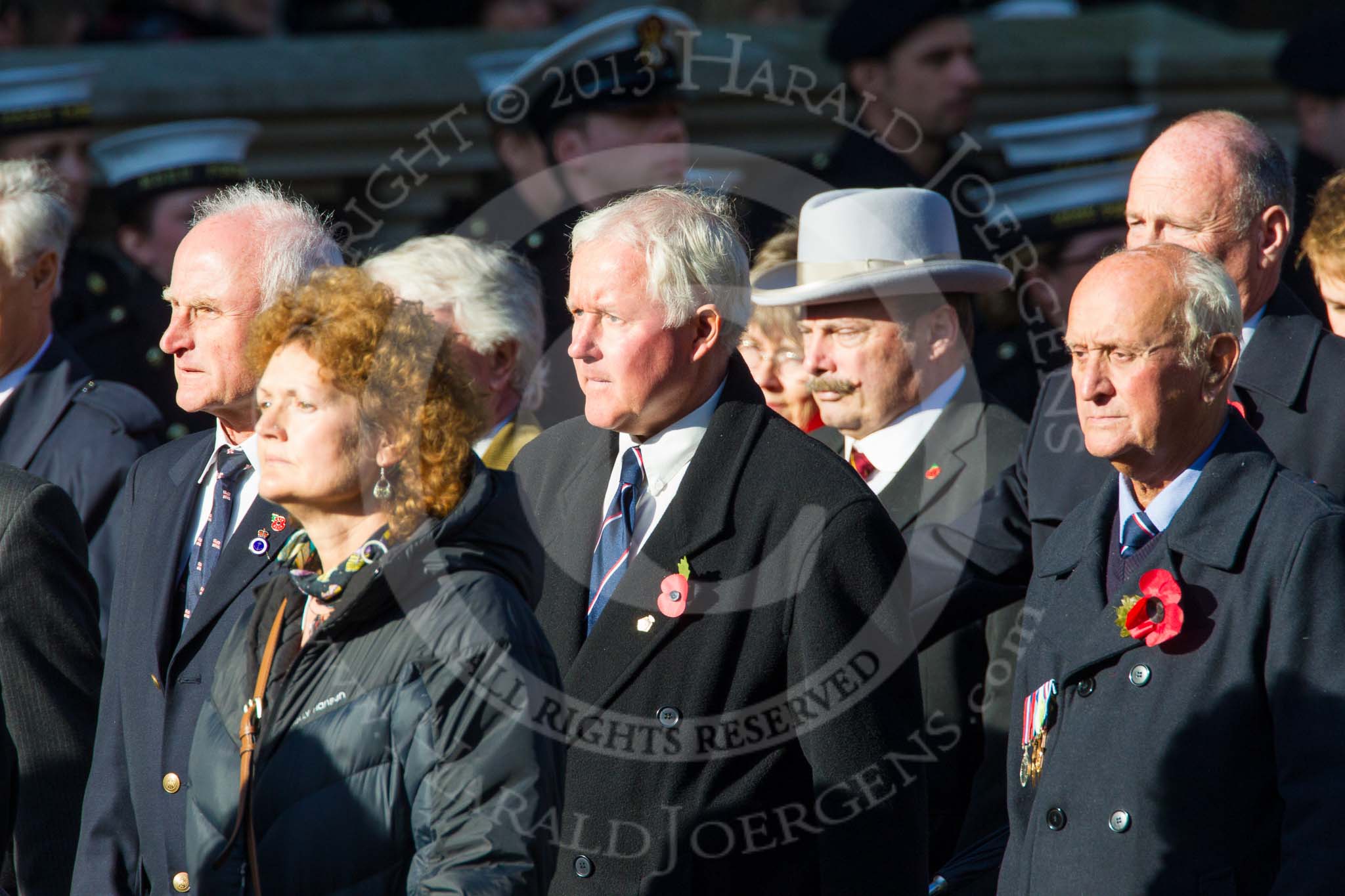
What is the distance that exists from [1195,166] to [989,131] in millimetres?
3494

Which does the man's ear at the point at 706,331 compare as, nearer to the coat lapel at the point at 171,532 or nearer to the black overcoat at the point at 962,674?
the black overcoat at the point at 962,674

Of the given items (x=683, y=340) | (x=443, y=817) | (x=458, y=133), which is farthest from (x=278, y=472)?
(x=458, y=133)

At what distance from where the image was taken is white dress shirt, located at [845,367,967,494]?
4461mm

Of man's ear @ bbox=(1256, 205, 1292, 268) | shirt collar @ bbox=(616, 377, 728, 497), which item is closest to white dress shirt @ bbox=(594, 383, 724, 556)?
shirt collar @ bbox=(616, 377, 728, 497)

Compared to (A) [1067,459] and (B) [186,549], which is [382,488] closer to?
(B) [186,549]

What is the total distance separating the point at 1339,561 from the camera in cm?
306

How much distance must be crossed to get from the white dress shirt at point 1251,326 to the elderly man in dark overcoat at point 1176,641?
67 centimetres

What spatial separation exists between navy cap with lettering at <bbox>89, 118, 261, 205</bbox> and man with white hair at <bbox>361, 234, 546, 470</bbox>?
207cm

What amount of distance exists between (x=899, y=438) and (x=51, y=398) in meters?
2.26

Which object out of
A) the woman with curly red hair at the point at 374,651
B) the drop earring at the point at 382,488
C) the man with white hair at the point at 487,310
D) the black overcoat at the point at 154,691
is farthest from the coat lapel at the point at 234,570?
the man with white hair at the point at 487,310

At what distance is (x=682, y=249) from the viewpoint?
11.8 feet

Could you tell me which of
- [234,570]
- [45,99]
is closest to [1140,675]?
[234,570]

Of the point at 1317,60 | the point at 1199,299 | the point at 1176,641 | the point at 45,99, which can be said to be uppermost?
the point at 45,99

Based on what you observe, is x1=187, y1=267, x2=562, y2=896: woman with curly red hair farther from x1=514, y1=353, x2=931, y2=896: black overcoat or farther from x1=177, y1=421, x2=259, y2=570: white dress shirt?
x1=177, y1=421, x2=259, y2=570: white dress shirt
